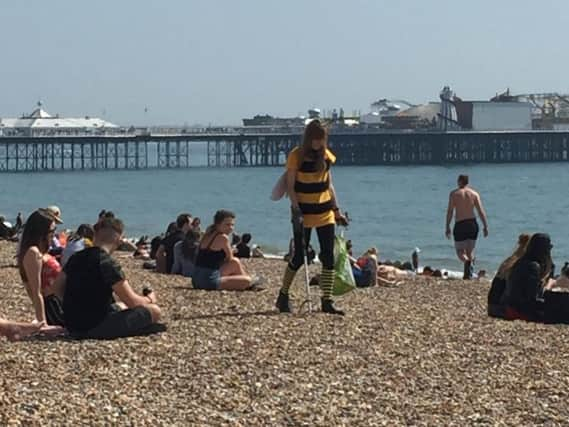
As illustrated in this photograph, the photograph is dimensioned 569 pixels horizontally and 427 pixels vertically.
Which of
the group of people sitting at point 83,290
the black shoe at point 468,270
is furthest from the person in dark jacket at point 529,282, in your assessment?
the black shoe at point 468,270

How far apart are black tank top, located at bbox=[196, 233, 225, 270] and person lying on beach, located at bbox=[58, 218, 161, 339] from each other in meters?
3.22

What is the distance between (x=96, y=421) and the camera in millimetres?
5328

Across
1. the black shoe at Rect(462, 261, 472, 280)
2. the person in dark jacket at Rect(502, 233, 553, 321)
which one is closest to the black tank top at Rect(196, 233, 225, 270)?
the person in dark jacket at Rect(502, 233, 553, 321)

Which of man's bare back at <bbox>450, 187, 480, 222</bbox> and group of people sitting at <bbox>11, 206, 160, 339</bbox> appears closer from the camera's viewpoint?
group of people sitting at <bbox>11, 206, 160, 339</bbox>

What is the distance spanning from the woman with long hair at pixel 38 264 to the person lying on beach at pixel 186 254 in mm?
4753

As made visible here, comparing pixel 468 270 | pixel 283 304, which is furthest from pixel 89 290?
pixel 468 270

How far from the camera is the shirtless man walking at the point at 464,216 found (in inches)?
538

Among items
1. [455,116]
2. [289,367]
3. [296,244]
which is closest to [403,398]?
[289,367]

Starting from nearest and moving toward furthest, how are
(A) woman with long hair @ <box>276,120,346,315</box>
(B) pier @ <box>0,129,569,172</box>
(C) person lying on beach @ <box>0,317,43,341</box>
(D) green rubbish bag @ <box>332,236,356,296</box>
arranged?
1. (C) person lying on beach @ <box>0,317,43,341</box>
2. (A) woman with long hair @ <box>276,120,346,315</box>
3. (D) green rubbish bag @ <box>332,236,356,296</box>
4. (B) pier @ <box>0,129,569,172</box>

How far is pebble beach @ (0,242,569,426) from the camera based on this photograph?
5.70 m

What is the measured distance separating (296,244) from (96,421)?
11.2 feet

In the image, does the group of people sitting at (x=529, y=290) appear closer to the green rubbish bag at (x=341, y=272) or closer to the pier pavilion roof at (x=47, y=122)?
the green rubbish bag at (x=341, y=272)

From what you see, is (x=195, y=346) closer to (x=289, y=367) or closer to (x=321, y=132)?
(x=289, y=367)

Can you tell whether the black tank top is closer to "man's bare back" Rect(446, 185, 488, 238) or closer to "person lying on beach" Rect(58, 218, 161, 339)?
"person lying on beach" Rect(58, 218, 161, 339)
